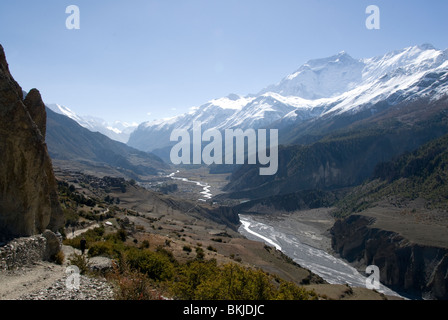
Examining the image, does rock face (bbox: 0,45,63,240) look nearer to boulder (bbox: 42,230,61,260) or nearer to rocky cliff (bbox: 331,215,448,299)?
boulder (bbox: 42,230,61,260)

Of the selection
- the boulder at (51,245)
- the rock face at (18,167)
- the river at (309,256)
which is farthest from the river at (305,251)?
the rock face at (18,167)

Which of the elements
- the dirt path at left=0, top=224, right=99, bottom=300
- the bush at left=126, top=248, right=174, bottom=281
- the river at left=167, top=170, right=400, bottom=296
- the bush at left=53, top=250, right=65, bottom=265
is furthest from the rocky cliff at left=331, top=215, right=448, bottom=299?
the dirt path at left=0, top=224, right=99, bottom=300

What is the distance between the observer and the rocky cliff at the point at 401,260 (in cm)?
5834

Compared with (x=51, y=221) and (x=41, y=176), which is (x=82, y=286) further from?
(x=51, y=221)

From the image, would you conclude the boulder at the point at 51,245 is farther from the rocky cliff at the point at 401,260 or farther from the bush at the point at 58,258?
the rocky cliff at the point at 401,260

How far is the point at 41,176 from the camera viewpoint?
1622 centimetres

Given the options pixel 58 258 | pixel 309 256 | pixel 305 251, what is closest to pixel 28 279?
pixel 58 258

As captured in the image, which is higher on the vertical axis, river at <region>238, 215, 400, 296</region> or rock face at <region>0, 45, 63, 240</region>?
rock face at <region>0, 45, 63, 240</region>

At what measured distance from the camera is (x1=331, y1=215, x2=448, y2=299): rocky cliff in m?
58.3

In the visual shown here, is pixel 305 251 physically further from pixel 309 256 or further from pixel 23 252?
pixel 23 252

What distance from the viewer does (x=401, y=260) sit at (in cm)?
→ 6519

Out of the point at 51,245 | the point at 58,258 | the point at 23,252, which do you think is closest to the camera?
the point at 23,252

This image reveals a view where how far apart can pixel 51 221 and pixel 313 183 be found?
583ft
